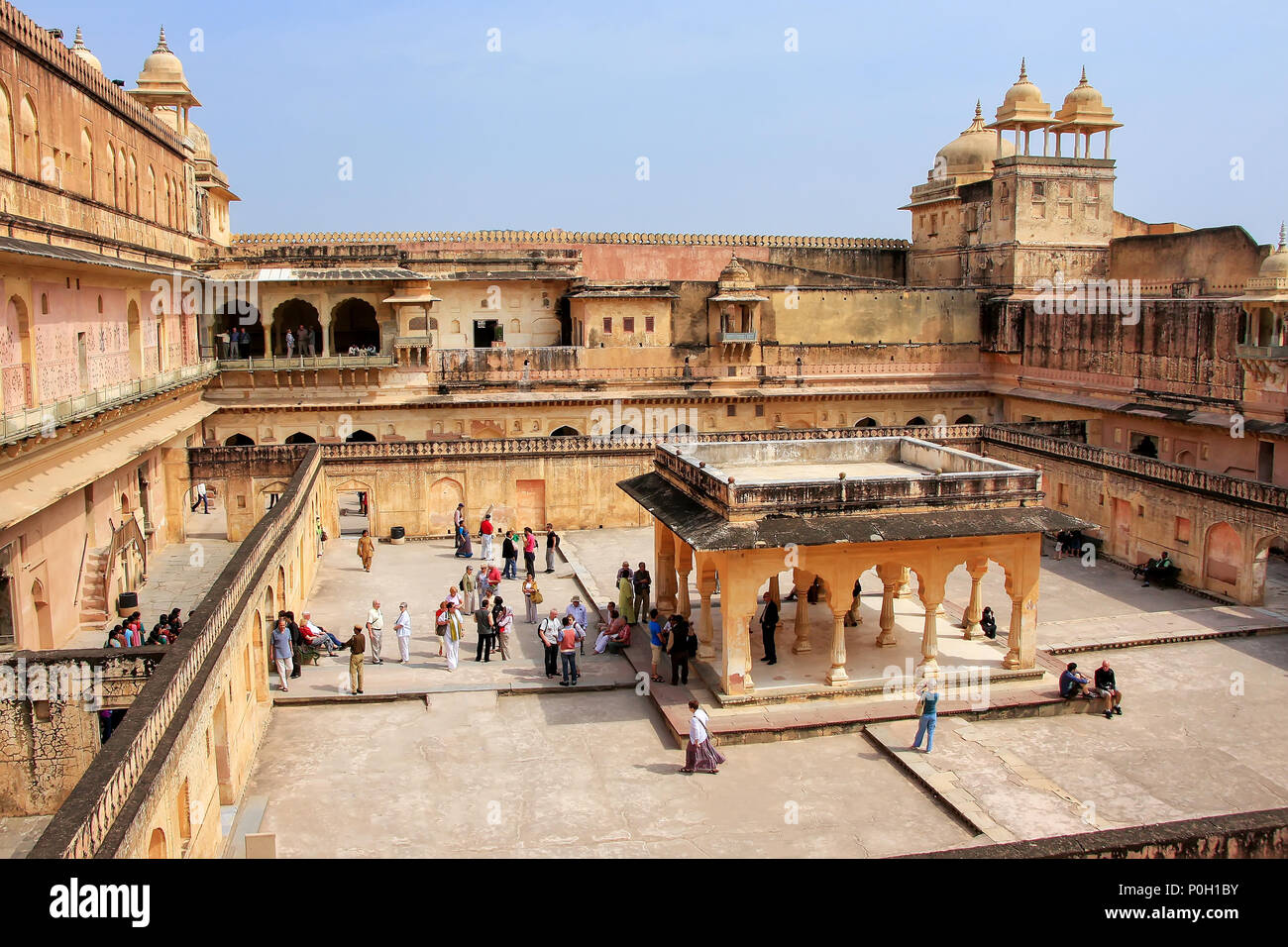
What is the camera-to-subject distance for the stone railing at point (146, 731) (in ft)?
23.7

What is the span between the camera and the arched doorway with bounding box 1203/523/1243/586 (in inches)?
808

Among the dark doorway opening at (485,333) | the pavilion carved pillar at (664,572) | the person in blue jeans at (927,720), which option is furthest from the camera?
the dark doorway opening at (485,333)

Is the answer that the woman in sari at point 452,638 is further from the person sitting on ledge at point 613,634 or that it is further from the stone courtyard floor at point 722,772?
the person sitting on ledge at point 613,634

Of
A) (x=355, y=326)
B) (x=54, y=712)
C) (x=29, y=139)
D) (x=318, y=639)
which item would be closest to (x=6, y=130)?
(x=29, y=139)

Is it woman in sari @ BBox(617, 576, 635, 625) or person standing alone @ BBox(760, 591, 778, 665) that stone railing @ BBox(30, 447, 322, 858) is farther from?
person standing alone @ BBox(760, 591, 778, 665)

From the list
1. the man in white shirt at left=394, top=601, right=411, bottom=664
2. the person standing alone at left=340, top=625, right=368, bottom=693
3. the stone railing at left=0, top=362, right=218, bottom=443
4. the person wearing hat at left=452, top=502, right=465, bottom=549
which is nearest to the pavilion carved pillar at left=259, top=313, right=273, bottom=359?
the stone railing at left=0, top=362, right=218, bottom=443

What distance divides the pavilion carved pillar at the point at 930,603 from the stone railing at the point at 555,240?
26.2 m

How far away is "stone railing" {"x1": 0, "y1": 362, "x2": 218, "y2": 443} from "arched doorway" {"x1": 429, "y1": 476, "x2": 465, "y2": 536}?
6514 millimetres

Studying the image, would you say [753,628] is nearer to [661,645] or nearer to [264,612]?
[661,645]

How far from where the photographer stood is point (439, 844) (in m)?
11.7

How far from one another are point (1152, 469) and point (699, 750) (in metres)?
13.8

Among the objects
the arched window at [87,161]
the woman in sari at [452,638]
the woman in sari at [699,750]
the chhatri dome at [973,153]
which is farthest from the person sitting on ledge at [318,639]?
the chhatri dome at [973,153]
